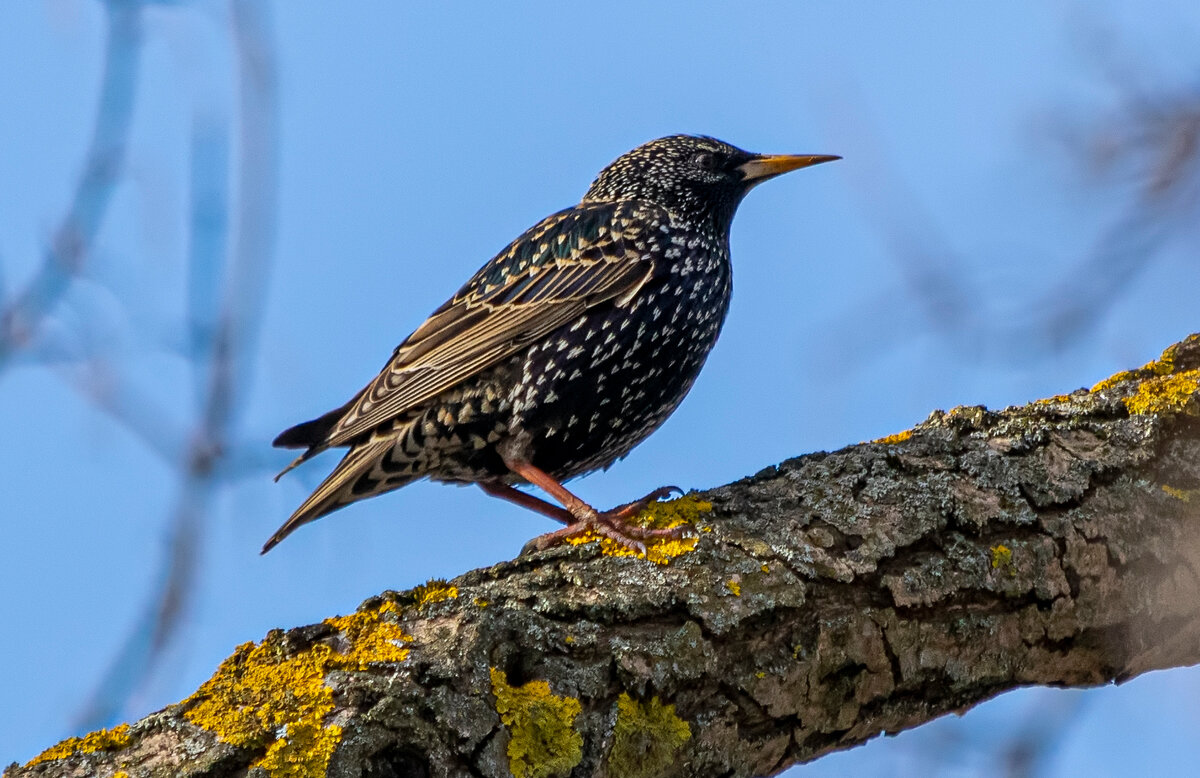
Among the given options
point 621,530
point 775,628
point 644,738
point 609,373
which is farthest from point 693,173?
point 644,738

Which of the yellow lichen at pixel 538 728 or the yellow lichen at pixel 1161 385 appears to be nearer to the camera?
the yellow lichen at pixel 538 728

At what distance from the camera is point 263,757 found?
209cm

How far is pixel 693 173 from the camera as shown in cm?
504

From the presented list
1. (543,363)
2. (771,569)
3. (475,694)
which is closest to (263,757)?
(475,694)

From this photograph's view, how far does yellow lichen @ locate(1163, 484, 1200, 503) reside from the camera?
2930 millimetres

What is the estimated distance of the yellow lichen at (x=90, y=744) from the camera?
2.07 m

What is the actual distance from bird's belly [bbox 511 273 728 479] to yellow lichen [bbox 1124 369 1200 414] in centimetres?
150

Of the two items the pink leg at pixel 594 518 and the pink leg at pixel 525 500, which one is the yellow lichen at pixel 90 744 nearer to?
the pink leg at pixel 594 518

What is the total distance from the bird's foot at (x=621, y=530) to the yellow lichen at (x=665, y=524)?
0.05ft

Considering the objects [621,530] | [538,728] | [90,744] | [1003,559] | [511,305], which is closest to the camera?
[90,744]

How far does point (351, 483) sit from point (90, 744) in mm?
2026

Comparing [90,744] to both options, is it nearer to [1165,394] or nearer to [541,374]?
[541,374]

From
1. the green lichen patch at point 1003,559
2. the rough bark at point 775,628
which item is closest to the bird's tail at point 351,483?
the rough bark at point 775,628

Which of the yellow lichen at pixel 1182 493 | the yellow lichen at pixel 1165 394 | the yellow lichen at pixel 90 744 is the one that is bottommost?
the yellow lichen at pixel 90 744
